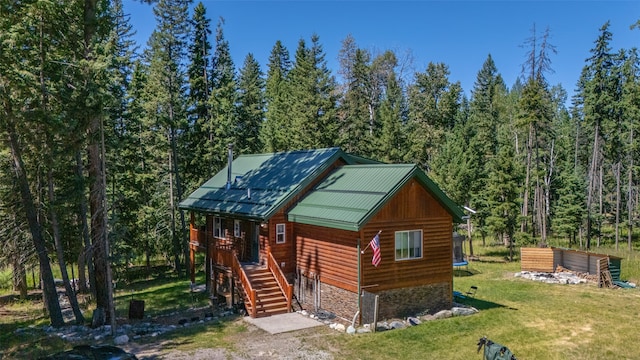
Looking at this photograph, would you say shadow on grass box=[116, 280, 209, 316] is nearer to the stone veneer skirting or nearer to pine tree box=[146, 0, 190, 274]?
pine tree box=[146, 0, 190, 274]

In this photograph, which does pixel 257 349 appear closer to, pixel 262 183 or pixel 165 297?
pixel 262 183

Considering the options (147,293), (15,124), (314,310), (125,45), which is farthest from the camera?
(125,45)

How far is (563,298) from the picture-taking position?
21000mm

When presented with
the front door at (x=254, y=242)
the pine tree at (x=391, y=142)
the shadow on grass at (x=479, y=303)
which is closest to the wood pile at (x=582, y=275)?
the shadow on grass at (x=479, y=303)

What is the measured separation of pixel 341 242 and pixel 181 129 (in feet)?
66.0

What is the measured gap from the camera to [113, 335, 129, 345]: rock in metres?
14.7

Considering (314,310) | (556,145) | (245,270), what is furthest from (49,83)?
(556,145)

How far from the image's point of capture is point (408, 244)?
17500 millimetres

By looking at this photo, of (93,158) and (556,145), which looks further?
(556,145)

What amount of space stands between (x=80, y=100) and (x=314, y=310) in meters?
11.7

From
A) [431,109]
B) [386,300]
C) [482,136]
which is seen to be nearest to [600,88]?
[482,136]

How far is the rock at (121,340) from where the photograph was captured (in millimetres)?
14711

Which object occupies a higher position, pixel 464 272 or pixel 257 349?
pixel 257 349

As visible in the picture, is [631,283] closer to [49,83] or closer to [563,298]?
[563,298]
